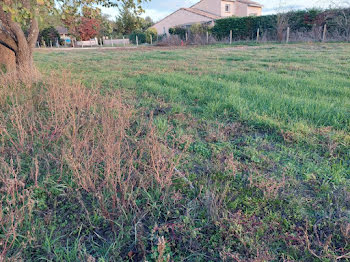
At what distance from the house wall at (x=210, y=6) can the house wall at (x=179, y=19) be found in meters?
4.57

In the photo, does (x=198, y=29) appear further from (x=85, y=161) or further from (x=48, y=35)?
(x=48, y=35)

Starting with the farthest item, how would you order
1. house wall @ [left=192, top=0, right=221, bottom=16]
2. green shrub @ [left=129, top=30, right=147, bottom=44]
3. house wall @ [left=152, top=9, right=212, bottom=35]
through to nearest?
house wall @ [left=192, top=0, right=221, bottom=16]
green shrub @ [left=129, top=30, right=147, bottom=44]
house wall @ [left=152, top=9, right=212, bottom=35]

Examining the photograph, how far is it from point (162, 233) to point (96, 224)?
21.9 inches

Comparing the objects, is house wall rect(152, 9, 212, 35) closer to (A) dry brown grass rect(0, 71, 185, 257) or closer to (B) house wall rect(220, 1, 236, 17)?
(B) house wall rect(220, 1, 236, 17)

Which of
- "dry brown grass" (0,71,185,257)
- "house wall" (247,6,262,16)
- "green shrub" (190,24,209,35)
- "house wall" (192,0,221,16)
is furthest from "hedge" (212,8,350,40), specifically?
"dry brown grass" (0,71,185,257)

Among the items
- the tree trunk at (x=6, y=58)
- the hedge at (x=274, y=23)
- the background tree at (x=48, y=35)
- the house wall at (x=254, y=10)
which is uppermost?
the house wall at (x=254, y=10)

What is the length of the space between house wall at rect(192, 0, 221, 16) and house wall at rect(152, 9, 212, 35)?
4.57 metres

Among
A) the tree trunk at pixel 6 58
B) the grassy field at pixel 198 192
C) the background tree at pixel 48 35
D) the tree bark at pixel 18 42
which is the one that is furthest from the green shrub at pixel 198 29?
the background tree at pixel 48 35

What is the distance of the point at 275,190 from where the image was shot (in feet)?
7.07

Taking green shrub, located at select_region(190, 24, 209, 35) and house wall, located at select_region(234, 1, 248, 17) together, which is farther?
house wall, located at select_region(234, 1, 248, 17)

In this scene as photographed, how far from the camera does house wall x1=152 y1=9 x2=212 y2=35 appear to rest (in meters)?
36.7

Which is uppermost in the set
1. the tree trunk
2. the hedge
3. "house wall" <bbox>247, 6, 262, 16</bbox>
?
"house wall" <bbox>247, 6, 262, 16</bbox>

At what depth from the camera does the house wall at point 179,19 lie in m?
36.7

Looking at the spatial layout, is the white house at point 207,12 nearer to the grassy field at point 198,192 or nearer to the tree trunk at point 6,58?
the tree trunk at point 6,58
